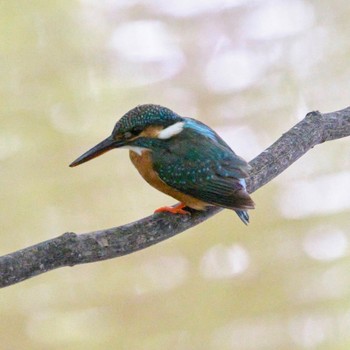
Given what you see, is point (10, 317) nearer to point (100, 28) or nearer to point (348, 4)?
point (100, 28)

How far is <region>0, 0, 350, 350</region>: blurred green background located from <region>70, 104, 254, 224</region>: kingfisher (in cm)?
168

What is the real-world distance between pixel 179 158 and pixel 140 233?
27 centimetres

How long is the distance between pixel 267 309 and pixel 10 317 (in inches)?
47.9

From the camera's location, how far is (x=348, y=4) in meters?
4.10

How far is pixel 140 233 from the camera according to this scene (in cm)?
191

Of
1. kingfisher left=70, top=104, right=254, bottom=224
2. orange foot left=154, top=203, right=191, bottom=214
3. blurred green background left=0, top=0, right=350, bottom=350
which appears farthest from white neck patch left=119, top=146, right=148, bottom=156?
blurred green background left=0, top=0, right=350, bottom=350

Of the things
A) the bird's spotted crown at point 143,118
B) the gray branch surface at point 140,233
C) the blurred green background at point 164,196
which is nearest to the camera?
the gray branch surface at point 140,233

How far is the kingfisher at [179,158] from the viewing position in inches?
79.9

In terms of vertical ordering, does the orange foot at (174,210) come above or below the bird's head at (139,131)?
below

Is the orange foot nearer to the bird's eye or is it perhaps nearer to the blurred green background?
the bird's eye

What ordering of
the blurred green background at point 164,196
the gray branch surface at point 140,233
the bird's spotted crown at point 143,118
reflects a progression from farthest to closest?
the blurred green background at point 164,196
the bird's spotted crown at point 143,118
the gray branch surface at point 140,233

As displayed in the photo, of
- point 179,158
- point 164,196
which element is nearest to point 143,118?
point 179,158

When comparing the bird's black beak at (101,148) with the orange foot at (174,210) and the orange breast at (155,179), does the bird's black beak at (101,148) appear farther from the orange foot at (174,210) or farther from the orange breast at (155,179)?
the orange foot at (174,210)


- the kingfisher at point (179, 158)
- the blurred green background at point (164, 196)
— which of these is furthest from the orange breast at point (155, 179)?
the blurred green background at point (164, 196)
